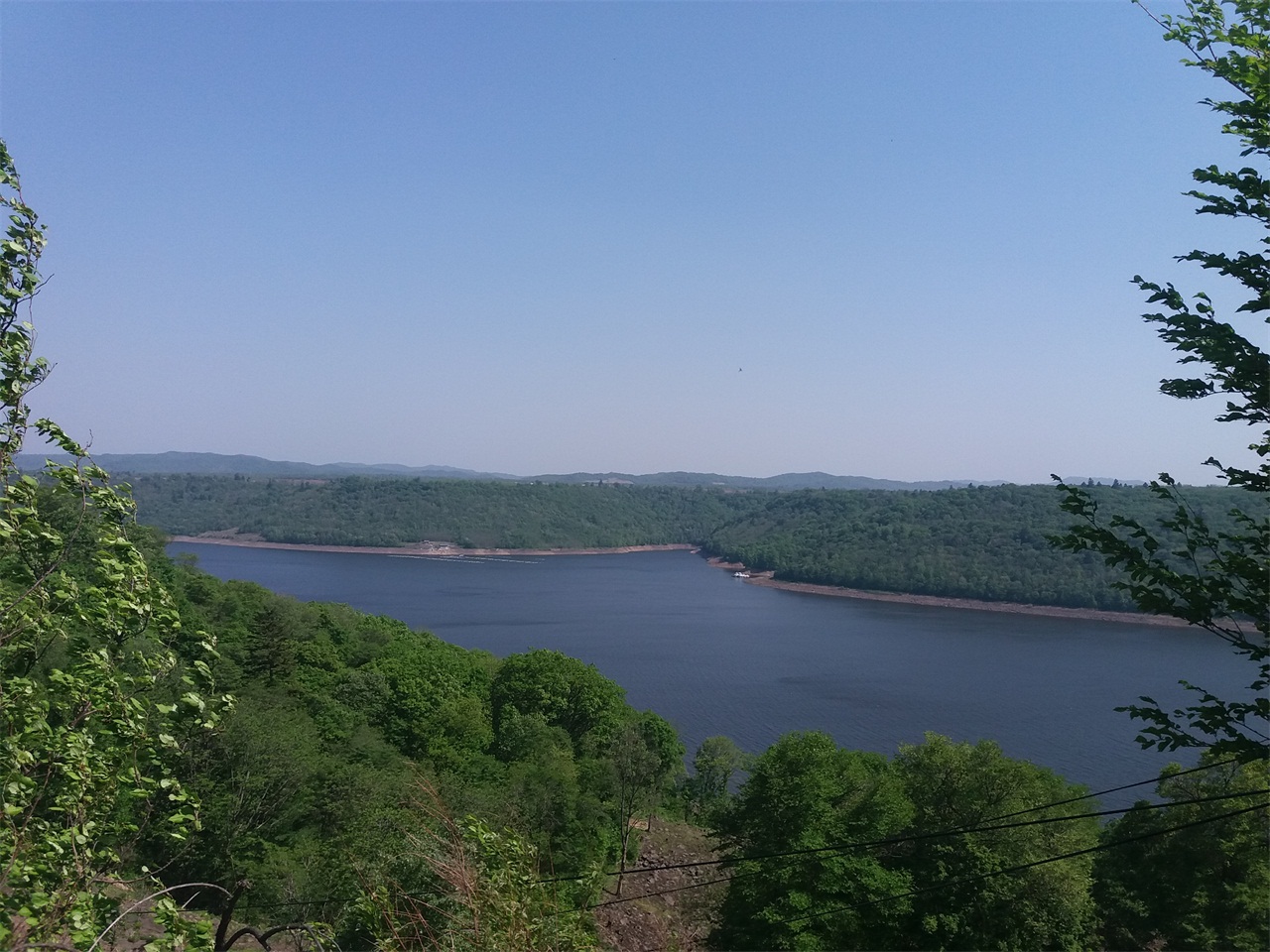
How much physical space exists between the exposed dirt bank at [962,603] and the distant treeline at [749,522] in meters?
0.71

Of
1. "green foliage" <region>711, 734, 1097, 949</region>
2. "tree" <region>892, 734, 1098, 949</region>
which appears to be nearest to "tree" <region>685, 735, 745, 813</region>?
"green foliage" <region>711, 734, 1097, 949</region>

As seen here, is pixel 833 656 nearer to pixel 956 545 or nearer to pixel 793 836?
pixel 793 836

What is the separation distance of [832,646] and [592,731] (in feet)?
75.0

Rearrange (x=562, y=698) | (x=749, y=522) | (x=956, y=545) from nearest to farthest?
(x=562, y=698)
(x=956, y=545)
(x=749, y=522)

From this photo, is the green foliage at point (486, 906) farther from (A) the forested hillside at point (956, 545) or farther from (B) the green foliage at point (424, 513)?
(B) the green foliage at point (424, 513)

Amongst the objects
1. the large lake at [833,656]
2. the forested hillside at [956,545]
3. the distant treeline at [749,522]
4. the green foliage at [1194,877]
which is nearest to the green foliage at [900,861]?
the green foliage at [1194,877]

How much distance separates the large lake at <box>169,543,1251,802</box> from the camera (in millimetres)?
24578

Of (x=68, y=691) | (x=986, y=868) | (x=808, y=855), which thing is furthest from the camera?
(x=808, y=855)

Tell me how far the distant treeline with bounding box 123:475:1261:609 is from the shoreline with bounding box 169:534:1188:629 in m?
0.79

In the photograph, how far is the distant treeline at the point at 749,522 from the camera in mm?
50844

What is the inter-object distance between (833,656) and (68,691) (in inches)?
1422

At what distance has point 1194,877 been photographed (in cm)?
999

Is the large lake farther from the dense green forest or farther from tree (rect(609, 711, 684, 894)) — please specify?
the dense green forest

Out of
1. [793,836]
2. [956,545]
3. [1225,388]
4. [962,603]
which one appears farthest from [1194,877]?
[956,545]
